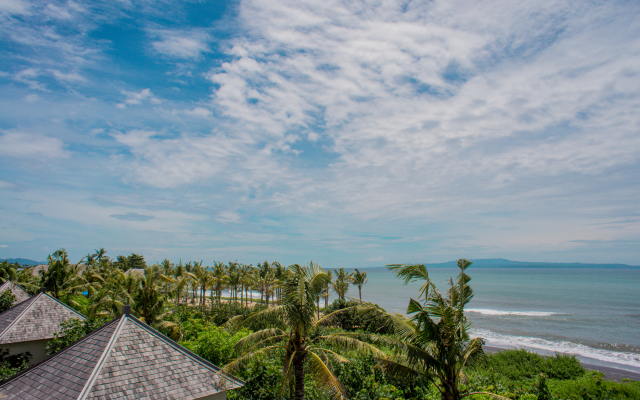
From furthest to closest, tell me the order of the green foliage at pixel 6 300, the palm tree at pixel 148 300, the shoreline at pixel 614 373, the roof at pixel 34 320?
the shoreline at pixel 614 373 → the palm tree at pixel 148 300 → the green foliage at pixel 6 300 → the roof at pixel 34 320

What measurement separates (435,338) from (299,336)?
461cm

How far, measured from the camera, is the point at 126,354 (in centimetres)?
913

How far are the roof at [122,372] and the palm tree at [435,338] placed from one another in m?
5.56

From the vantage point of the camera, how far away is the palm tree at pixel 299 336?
11133mm

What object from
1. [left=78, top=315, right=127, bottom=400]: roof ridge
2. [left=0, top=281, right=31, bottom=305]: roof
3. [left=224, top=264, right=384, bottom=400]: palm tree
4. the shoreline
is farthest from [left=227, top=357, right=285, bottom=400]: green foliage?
the shoreline

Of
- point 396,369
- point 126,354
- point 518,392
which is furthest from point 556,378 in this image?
point 126,354

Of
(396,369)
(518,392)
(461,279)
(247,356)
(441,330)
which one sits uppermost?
(461,279)

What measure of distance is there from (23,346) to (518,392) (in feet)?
82.4

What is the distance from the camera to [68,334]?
15133mm

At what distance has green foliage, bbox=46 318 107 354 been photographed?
15016 millimetres

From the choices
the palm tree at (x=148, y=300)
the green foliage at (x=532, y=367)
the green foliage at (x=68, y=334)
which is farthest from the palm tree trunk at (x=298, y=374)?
the green foliage at (x=532, y=367)

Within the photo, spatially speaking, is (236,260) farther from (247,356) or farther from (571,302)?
(571,302)

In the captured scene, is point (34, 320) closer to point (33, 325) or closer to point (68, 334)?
point (33, 325)

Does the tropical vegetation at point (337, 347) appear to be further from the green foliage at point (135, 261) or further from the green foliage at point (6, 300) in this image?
the green foliage at point (135, 261)
